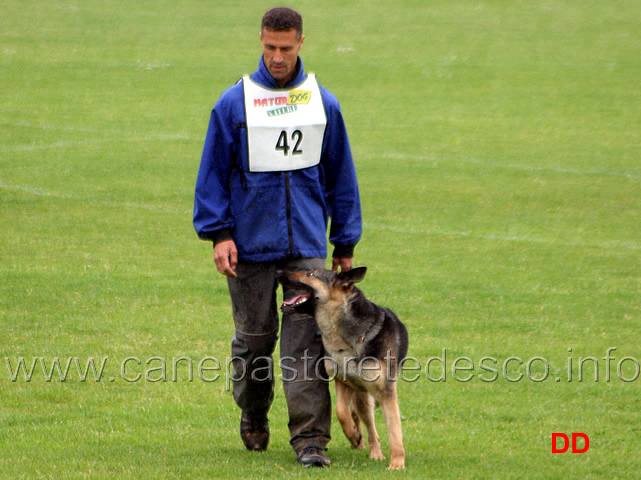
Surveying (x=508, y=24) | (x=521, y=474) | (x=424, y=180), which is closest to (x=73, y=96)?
(x=424, y=180)

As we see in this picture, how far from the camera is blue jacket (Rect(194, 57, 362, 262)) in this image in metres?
6.39

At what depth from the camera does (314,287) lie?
20.8 ft

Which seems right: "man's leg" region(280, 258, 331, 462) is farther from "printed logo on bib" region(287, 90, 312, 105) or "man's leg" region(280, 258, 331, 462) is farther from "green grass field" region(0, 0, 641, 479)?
"printed logo on bib" region(287, 90, 312, 105)

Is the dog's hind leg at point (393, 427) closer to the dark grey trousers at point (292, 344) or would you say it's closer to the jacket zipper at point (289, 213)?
the dark grey trousers at point (292, 344)

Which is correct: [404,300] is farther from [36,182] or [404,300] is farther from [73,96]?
[73,96]

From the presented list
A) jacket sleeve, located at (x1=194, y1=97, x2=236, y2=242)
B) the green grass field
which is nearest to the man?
jacket sleeve, located at (x1=194, y1=97, x2=236, y2=242)

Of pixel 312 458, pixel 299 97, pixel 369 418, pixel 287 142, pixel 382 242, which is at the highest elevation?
pixel 299 97

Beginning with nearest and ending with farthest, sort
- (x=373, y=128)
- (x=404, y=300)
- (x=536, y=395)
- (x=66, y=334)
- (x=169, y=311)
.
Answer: (x=536, y=395) → (x=66, y=334) → (x=169, y=311) → (x=404, y=300) → (x=373, y=128)

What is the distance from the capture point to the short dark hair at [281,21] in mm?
6250

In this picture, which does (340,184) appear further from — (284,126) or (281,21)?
(281,21)

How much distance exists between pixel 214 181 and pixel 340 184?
2.68 feet

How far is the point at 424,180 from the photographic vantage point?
802 inches

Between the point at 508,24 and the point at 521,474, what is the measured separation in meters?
34.5

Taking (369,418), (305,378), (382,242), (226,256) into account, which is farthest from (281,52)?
(382,242)
